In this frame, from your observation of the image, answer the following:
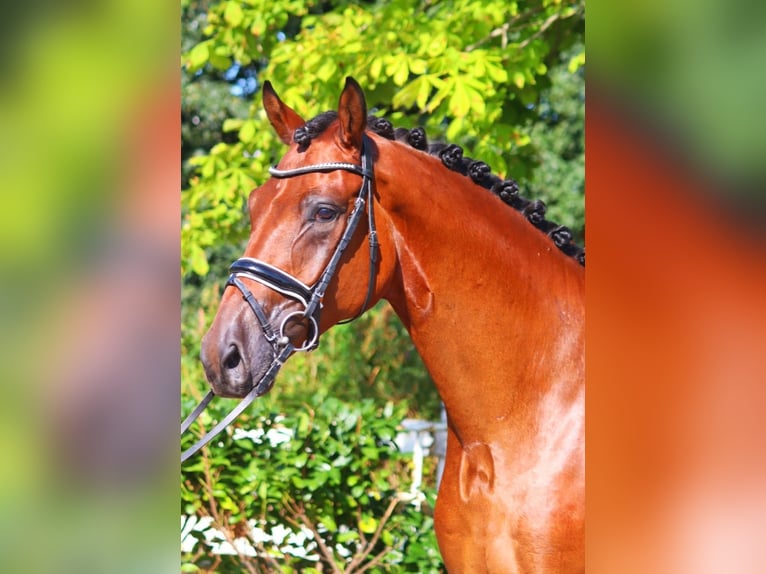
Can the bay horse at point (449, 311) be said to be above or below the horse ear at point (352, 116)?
below

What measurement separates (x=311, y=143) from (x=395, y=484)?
7.75 ft

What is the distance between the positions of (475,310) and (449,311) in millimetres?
75

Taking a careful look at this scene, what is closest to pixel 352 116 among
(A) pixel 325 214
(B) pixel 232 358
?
(A) pixel 325 214

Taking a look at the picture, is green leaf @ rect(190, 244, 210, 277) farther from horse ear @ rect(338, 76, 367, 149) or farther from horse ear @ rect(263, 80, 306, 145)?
horse ear @ rect(338, 76, 367, 149)

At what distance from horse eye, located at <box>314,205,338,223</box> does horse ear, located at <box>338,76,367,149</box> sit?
0.20 metres

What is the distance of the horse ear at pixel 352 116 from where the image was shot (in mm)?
2428

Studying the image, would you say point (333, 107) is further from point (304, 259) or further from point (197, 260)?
point (304, 259)

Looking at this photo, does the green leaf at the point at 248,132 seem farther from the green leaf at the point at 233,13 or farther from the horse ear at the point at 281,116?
the horse ear at the point at 281,116
